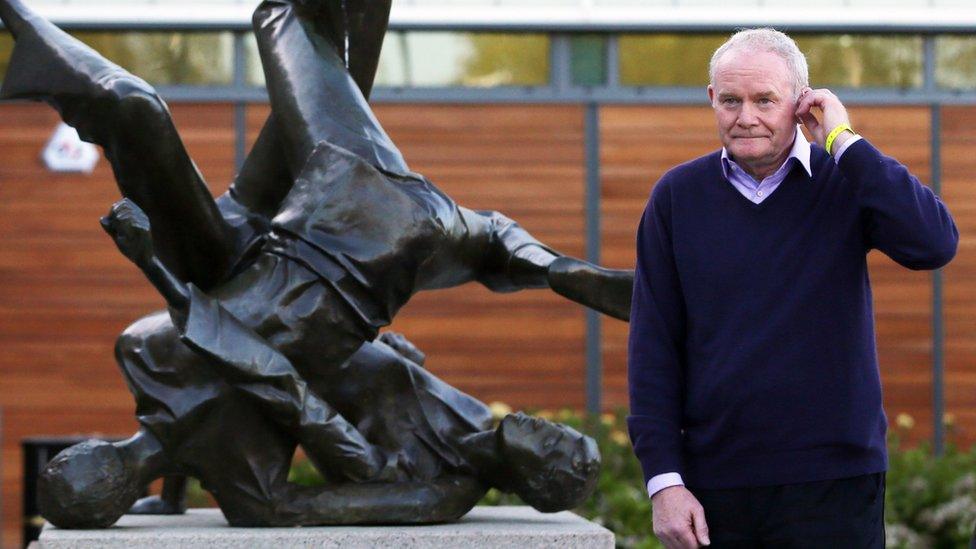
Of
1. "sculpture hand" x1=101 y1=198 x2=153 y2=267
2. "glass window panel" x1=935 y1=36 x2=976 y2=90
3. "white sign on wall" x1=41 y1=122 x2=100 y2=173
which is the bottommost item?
"white sign on wall" x1=41 y1=122 x2=100 y2=173

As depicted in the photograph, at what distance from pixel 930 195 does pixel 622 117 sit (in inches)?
389

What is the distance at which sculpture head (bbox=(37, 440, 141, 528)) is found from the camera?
4551 mm

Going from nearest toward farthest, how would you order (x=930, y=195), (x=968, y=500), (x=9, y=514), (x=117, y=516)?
(x=930, y=195) < (x=117, y=516) < (x=968, y=500) < (x=9, y=514)

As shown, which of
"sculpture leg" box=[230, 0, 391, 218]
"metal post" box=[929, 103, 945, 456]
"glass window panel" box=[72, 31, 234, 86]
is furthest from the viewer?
"metal post" box=[929, 103, 945, 456]

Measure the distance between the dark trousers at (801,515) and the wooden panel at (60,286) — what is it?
9.92m

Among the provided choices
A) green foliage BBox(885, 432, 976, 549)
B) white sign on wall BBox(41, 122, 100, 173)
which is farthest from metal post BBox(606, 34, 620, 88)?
green foliage BBox(885, 432, 976, 549)

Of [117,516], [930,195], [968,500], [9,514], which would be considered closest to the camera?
[930,195]

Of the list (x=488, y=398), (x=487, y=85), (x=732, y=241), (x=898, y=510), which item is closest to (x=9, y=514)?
(x=488, y=398)

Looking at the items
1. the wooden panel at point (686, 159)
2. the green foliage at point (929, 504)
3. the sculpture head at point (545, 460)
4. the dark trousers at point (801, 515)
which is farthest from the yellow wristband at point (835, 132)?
the wooden panel at point (686, 159)

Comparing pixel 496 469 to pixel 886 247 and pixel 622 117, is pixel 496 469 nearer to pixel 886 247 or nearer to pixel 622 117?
pixel 886 247

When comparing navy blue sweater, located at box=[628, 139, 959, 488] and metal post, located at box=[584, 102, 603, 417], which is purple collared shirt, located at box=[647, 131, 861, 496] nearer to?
navy blue sweater, located at box=[628, 139, 959, 488]

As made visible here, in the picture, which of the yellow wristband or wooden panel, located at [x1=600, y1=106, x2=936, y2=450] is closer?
the yellow wristband

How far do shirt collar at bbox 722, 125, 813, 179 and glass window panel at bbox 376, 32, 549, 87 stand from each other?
965 cm

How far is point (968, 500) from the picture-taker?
9.13m
